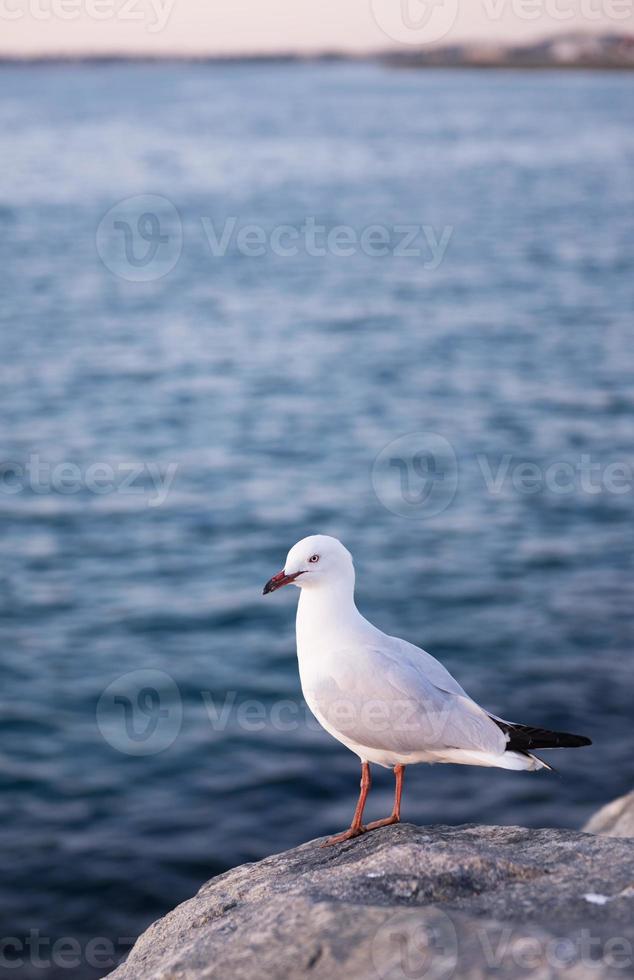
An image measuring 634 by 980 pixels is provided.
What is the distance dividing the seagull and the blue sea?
6.92 m

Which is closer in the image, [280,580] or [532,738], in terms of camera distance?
[532,738]

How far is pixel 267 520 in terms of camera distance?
23.7 meters

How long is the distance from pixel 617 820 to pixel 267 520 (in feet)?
47.2

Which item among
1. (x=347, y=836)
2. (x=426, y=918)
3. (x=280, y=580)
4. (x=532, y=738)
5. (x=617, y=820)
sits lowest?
(x=617, y=820)

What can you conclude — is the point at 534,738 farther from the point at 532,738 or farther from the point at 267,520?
the point at 267,520

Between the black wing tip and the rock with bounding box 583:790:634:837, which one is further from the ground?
the black wing tip

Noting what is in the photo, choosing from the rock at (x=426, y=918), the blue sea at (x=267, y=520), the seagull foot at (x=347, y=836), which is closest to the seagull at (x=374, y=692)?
the seagull foot at (x=347, y=836)

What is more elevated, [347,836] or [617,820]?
[347,836]

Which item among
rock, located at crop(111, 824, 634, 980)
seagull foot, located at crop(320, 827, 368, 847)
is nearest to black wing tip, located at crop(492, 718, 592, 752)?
rock, located at crop(111, 824, 634, 980)

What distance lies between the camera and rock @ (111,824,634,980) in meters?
4.34

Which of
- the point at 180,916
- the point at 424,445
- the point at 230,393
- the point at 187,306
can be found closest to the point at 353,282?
the point at 187,306

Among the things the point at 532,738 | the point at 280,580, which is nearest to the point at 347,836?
the point at 532,738

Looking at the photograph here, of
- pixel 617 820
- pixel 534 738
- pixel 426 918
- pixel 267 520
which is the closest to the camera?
pixel 426 918

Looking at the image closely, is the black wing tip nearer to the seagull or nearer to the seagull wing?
the seagull
